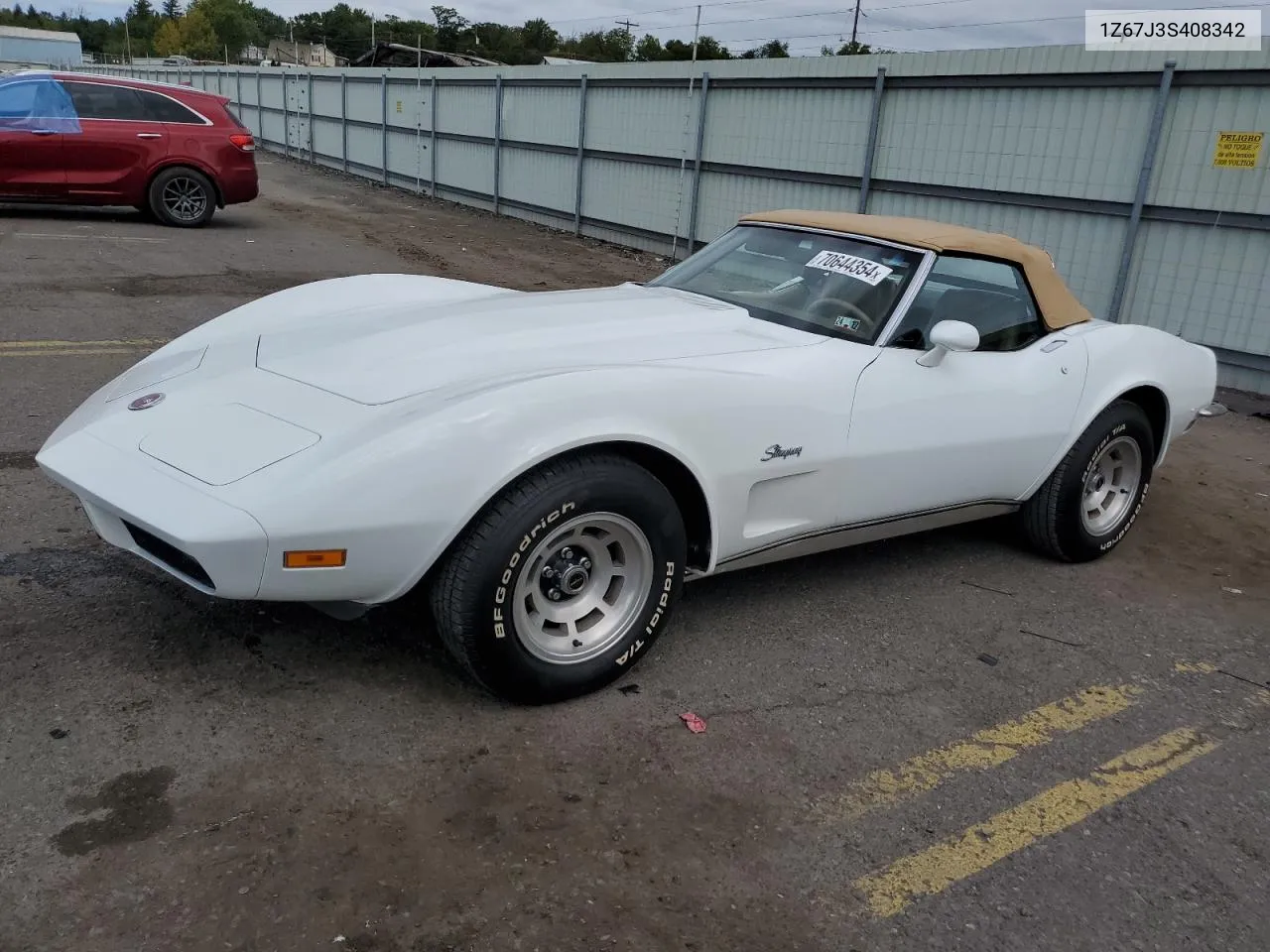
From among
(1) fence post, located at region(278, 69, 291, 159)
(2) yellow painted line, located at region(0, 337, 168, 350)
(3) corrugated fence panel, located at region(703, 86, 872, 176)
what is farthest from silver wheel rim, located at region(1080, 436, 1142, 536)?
(1) fence post, located at region(278, 69, 291, 159)

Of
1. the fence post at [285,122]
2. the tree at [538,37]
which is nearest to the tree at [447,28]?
the tree at [538,37]

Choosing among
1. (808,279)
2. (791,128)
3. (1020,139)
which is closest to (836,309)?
(808,279)

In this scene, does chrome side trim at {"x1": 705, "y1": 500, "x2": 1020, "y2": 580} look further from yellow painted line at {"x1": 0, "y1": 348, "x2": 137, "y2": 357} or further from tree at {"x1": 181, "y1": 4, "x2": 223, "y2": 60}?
tree at {"x1": 181, "y1": 4, "x2": 223, "y2": 60}

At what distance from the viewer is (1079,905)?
241 centimetres

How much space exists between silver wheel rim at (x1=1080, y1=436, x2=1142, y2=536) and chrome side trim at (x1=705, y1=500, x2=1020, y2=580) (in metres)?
0.53

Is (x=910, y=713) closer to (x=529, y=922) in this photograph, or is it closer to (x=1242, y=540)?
(x=529, y=922)

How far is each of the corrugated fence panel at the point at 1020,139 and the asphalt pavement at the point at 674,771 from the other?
18.2ft

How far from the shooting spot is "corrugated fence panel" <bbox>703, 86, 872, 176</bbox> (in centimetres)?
1137

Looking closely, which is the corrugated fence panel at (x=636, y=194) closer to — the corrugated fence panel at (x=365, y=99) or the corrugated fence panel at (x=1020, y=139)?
the corrugated fence panel at (x=1020, y=139)

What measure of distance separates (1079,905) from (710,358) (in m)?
1.80

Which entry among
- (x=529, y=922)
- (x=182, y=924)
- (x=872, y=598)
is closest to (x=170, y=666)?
(x=182, y=924)

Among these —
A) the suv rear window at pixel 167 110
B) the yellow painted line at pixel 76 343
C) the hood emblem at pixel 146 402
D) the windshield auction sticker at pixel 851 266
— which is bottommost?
the yellow painted line at pixel 76 343

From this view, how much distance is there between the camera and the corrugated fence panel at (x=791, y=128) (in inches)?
448

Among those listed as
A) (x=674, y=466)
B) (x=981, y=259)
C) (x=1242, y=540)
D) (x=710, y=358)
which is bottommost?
(x=1242, y=540)
